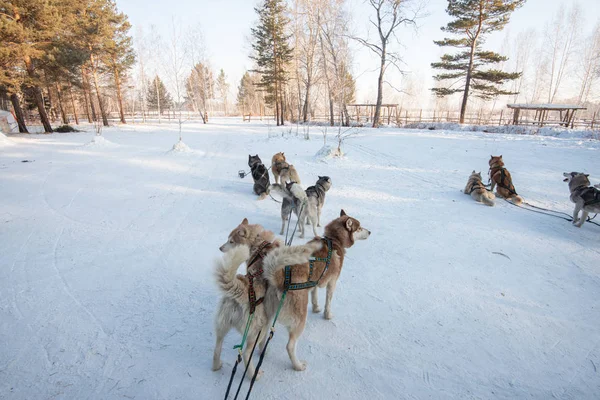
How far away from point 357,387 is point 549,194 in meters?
8.79

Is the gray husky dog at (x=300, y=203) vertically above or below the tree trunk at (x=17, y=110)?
below

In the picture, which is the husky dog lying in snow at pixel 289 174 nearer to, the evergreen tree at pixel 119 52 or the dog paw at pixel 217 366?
the dog paw at pixel 217 366

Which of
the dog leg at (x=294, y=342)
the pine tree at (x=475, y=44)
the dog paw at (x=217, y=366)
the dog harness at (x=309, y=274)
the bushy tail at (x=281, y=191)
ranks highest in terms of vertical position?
the pine tree at (x=475, y=44)

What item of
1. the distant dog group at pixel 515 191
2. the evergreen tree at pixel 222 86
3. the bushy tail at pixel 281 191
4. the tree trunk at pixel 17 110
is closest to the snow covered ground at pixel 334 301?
the distant dog group at pixel 515 191

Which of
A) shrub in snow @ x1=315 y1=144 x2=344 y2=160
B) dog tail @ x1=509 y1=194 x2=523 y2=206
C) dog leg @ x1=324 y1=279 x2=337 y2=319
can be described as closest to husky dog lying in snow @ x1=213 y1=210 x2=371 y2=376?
dog leg @ x1=324 y1=279 x2=337 y2=319

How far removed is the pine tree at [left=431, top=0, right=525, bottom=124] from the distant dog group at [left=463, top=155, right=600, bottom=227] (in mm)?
20096

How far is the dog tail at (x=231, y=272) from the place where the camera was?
6.56ft

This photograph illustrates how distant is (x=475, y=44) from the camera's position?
2314 centimetres

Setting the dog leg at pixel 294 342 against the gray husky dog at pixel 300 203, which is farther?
the gray husky dog at pixel 300 203

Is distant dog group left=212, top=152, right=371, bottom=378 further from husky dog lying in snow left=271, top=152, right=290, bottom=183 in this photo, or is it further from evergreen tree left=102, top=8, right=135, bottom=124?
evergreen tree left=102, top=8, right=135, bottom=124

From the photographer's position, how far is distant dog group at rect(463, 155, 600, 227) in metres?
5.30

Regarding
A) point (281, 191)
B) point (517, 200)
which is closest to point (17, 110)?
point (281, 191)

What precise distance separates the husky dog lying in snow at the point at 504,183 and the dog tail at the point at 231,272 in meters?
7.88

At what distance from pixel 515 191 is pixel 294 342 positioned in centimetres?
800
